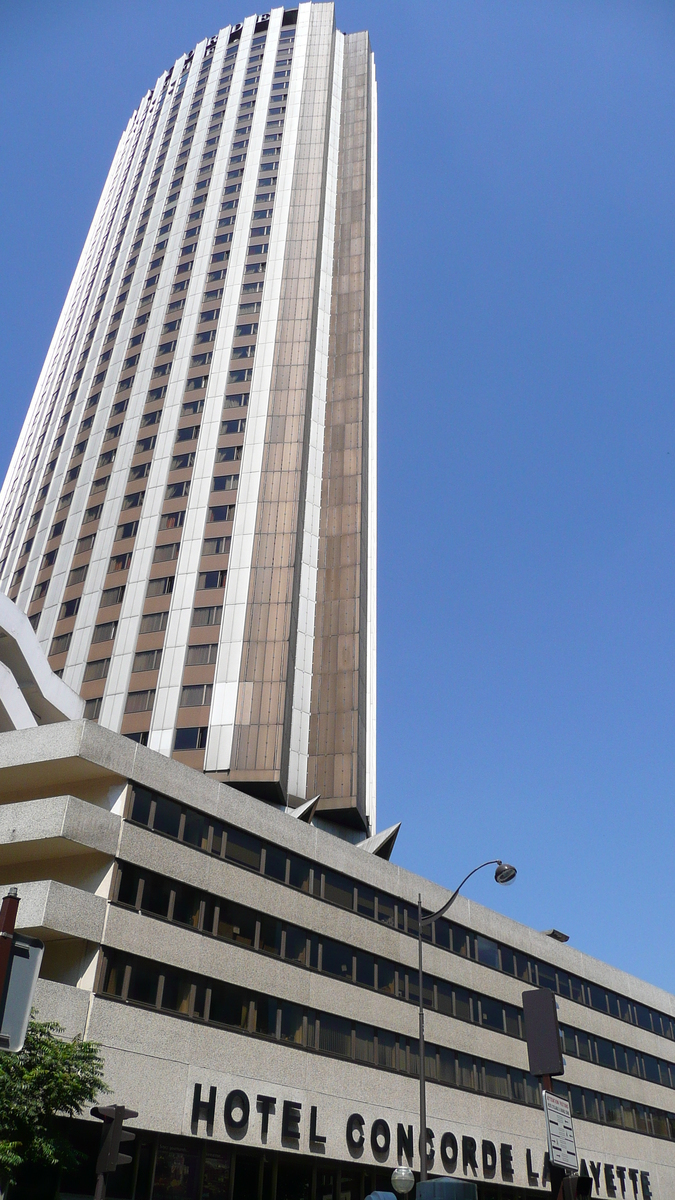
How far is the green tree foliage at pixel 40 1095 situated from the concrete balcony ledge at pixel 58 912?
3329mm

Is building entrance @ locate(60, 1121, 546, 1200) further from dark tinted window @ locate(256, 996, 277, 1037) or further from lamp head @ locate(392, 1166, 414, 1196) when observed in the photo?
lamp head @ locate(392, 1166, 414, 1196)

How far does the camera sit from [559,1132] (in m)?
12.1

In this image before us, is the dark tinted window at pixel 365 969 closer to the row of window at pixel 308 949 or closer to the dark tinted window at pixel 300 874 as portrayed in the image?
the row of window at pixel 308 949

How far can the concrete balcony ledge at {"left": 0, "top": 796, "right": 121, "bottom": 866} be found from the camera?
2938cm

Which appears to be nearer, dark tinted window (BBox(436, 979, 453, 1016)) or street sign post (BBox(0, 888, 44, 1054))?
street sign post (BBox(0, 888, 44, 1054))

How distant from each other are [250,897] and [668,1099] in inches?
1464

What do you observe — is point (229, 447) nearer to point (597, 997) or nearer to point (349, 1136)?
point (597, 997)

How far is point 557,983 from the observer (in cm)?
5166

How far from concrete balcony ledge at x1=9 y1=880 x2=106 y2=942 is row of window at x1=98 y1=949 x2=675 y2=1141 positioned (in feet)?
3.82

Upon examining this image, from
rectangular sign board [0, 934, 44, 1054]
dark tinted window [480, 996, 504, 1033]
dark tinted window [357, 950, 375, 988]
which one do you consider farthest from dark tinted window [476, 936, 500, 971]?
rectangular sign board [0, 934, 44, 1054]

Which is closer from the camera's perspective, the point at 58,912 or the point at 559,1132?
the point at 559,1132

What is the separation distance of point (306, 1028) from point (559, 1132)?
24.8 meters

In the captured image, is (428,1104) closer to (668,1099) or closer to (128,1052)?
(128,1052)

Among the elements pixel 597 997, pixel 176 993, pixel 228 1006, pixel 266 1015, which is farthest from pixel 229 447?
pixel 176 993
